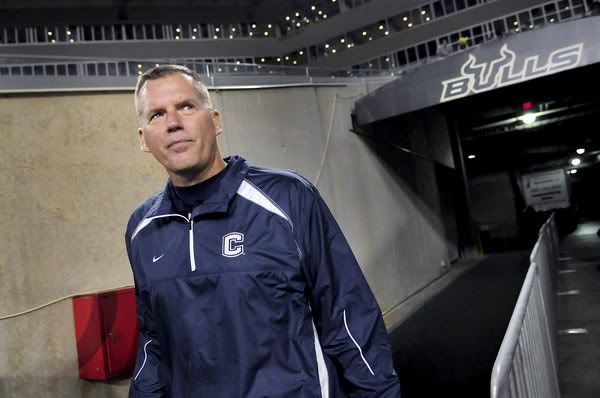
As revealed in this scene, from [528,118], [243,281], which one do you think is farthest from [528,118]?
[243,281]

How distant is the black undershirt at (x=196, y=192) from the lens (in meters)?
1.98

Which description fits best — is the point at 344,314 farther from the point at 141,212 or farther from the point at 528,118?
the point at 528,118

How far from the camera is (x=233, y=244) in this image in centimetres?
185

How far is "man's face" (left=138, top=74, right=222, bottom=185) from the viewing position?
74.0 inches

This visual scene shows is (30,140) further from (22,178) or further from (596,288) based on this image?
(596,288)

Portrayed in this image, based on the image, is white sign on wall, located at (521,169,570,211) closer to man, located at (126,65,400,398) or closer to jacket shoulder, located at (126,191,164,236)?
man, located at (126,65,400,398)

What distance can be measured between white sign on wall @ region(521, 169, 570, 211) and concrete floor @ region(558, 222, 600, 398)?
37.3 ft

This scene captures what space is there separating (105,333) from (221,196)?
123 inches

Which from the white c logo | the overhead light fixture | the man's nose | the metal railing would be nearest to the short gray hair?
the man's nose

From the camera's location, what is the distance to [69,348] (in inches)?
178

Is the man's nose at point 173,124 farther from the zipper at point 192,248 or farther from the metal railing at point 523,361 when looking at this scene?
the metal railing at point 523,361

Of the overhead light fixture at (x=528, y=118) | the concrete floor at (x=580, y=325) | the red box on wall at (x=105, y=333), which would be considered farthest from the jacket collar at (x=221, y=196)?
the overhead light fixture at (x=528, y=118)

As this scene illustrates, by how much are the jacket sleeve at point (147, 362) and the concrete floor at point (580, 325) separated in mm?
4069

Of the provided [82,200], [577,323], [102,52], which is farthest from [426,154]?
[102,52]
